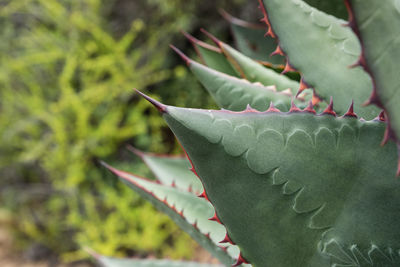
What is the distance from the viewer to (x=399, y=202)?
0.34 m

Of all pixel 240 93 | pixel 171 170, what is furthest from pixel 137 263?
pixel 240 93

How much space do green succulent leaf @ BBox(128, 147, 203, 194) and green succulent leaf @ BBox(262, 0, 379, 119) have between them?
29cm

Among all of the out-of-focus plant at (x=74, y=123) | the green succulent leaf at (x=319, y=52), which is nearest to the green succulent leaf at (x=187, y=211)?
the green succulent leaf at (x=319, y=52)

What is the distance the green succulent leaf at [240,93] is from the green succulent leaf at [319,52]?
0.17 ft

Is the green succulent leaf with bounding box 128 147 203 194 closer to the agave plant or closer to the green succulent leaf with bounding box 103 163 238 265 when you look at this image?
the green succulent leaf with bounding box 103 163 238 265

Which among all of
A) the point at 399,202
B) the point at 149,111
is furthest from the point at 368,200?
the point at 149,111

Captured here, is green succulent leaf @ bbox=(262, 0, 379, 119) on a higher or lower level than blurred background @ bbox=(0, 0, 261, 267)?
higher

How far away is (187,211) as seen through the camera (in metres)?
0.54

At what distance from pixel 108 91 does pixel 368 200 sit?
8.69ft

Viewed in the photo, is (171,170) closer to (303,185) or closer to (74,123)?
(303,185)

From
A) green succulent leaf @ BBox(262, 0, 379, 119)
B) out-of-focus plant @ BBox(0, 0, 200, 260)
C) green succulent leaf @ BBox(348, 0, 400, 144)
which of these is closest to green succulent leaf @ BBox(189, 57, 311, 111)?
green succulent leaf @ BBox(262, 0, 379, 119)

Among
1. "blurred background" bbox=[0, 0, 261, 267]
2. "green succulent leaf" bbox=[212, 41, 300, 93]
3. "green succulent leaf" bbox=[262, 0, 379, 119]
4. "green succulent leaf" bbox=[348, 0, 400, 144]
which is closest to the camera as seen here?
"green succulent leaf" bbox=[348, 0, 400, 144]

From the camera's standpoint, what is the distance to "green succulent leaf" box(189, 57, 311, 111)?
18.5 inches

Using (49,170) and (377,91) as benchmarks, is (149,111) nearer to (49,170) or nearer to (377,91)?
(49,170)
